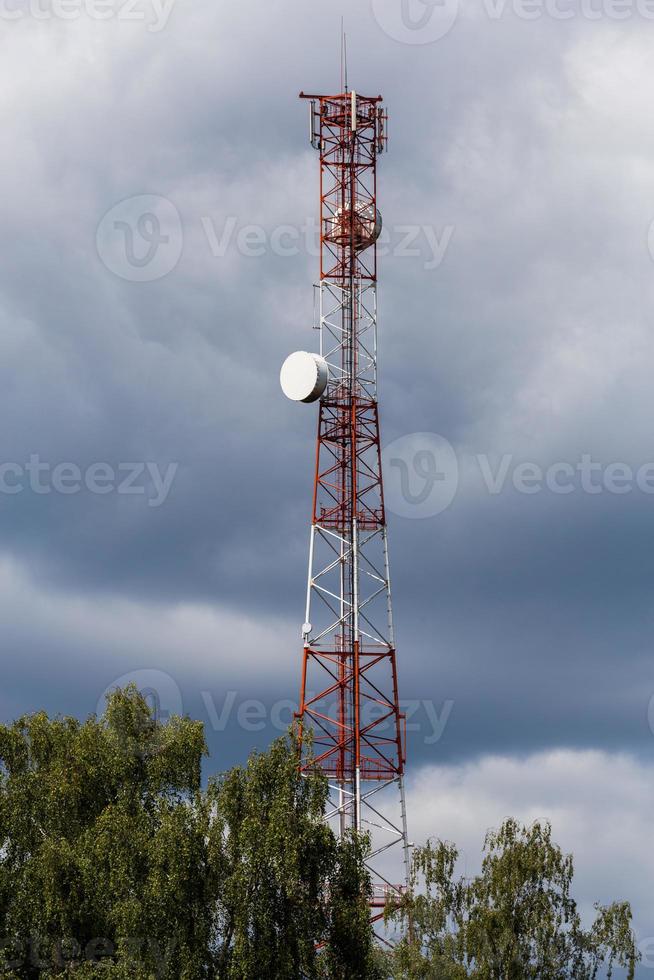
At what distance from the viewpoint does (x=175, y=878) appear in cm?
4403

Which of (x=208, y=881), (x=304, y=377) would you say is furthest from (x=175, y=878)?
(x=304, y=377)

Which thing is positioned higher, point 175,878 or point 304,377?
point 304,377

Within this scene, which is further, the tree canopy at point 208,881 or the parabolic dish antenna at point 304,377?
the parabolic dish antenna at point 304,377

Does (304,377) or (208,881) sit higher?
(304,377)

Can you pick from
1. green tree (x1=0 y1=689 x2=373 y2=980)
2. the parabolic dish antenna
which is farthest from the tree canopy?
the parabolic dish antenna

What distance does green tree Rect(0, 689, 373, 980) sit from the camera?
1732 inches

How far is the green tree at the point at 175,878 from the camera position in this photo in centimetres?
4400

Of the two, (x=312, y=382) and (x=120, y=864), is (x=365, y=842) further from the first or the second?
(x=312, y=382)

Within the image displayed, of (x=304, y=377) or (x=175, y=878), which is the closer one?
(x=175, y=878)

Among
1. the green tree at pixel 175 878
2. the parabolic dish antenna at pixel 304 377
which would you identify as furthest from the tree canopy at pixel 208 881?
the parabolic dish antenna at pixel 304 377

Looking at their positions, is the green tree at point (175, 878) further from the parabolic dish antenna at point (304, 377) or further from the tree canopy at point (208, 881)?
the parabolic dish antenna at point (304, 377)

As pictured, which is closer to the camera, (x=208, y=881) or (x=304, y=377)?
(x=208, y=881)

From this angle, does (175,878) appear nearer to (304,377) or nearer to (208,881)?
(208,881)

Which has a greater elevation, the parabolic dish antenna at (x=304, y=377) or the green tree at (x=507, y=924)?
the parabolic dish antenna at (x=304, y=377)
